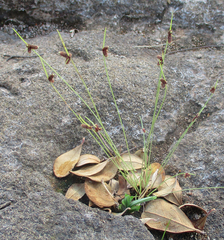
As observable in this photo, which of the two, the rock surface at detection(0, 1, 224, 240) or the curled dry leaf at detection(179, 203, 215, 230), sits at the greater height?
the rock surface at detection(0, 1, 224, 240)

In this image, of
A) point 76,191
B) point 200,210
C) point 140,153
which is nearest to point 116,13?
point 140,153

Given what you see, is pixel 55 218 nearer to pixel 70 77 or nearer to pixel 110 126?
pixel 110 126

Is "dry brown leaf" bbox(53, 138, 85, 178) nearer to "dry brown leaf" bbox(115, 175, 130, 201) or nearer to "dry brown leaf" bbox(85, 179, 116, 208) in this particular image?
"dry brown leaf" bbox(85, 179, 116, 208)

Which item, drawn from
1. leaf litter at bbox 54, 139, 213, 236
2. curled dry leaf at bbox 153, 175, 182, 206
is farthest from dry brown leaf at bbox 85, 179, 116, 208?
curled dry leaf at bbox 153, 175, 182, 206

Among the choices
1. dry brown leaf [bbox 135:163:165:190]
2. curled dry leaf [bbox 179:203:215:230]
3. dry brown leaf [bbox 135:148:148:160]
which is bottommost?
curled dry leaf [bbox 179:203:215:230]

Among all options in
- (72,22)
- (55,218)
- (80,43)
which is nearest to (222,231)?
(55,218)
